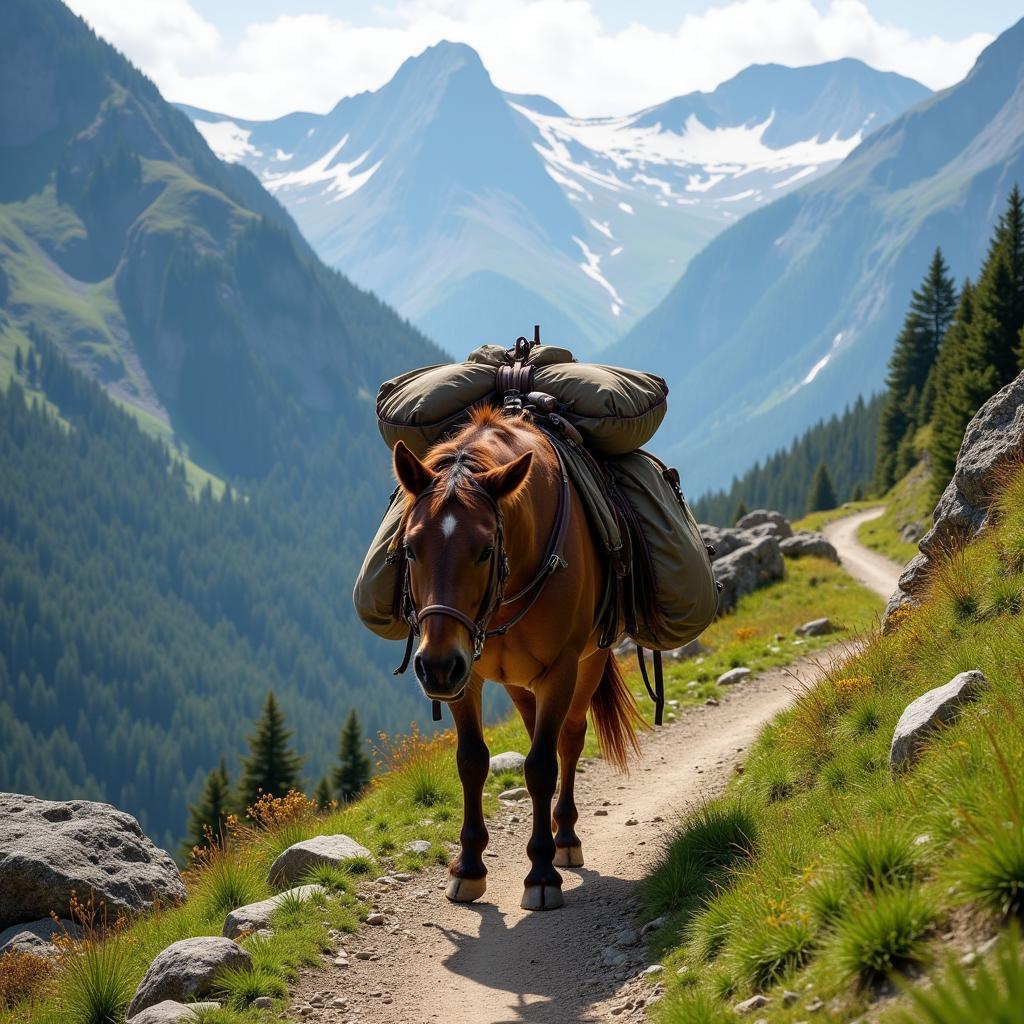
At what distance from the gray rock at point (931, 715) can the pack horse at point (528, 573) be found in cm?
249

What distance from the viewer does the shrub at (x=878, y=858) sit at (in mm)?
5344

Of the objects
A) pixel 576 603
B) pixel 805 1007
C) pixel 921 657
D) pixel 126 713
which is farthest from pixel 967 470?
pixel 126 713

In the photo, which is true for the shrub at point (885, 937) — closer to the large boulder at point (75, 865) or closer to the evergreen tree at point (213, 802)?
the large boulder at point (75, 865)

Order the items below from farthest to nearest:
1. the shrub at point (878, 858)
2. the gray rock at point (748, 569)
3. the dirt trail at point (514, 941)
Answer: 1. the gray rock at point (748, 569)
2. the dirt trail at point (514, 941)
3. the shrub at point (878, 858)

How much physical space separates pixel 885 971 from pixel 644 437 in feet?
21.3

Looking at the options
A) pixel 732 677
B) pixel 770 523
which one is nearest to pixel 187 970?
pixel 732 677

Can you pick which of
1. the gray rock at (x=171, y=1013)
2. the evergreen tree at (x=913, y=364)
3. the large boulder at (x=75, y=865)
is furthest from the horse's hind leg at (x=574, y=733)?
the evergreen tree at (x=913, y=364)

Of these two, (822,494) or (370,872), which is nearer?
(370,872)

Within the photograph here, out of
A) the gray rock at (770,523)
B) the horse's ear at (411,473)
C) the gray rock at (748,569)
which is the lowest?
→ the horse's ear at (411,473)

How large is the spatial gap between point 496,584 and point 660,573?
302 centimetres

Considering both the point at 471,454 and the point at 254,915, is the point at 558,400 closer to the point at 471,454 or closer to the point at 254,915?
the point at 471,454

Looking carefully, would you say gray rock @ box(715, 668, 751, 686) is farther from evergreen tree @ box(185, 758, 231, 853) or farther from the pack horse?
evergreen tree @ box(185, 758, 231, 853)

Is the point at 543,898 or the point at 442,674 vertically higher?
the point at 442,674

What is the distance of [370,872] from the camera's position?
994cm
